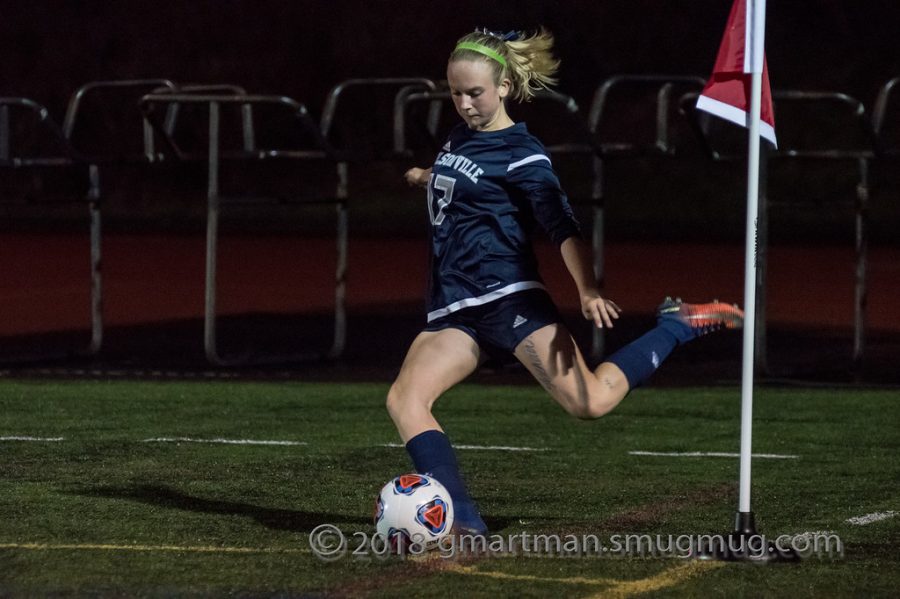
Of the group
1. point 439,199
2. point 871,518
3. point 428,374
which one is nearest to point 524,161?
point 439,199

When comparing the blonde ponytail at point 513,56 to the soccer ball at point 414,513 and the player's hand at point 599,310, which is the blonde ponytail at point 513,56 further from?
the soccer ball at point 414,513

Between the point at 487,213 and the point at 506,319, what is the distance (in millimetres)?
410

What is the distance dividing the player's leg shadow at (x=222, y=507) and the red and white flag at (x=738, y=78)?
7.38 ft

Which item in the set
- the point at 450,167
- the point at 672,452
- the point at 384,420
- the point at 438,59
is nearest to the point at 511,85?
the point at 450,167

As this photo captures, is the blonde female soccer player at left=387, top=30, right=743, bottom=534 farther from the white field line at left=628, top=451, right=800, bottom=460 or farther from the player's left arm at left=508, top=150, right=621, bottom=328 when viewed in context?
the white field line at left=628, top=451, right=800, bottom=460

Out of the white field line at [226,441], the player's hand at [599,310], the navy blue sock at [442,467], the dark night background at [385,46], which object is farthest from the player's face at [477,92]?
the dark night background at [385,46]

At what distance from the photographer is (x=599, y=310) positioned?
252 inches

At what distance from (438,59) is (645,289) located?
16938 mm

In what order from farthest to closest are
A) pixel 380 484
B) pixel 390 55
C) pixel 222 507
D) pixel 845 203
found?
pixel 390 55
pixel 845 203
pixel 380 484
pixel 222 507

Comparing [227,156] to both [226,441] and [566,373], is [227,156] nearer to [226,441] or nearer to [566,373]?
[226,441]

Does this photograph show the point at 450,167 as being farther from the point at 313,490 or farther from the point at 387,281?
the point at 387,281

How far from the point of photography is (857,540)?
7047mm

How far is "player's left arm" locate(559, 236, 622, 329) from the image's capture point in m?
6.40

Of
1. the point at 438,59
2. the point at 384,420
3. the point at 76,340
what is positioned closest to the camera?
the point at 384,420
